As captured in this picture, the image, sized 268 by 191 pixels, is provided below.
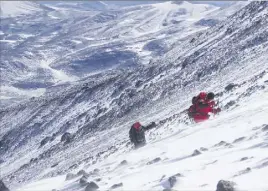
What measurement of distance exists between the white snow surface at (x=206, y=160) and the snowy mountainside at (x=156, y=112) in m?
0.10

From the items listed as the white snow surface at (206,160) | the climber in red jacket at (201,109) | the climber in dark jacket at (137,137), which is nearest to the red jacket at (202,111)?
the climber in red jacket at (201,109)

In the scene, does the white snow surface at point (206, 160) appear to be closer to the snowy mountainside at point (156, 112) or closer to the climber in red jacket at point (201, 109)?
the snowy mountainside at point (156, 112)

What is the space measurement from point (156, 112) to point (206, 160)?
40330mm

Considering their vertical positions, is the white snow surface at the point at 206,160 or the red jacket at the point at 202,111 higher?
the white snow surface at the point at 206,160

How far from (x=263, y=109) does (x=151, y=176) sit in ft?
31.6

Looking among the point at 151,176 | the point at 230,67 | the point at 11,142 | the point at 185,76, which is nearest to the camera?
the point at 151,176

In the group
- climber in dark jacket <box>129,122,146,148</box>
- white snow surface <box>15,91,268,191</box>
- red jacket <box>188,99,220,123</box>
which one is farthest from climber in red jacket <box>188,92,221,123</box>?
climber in dark jacket <box>129,122,146,148</box>

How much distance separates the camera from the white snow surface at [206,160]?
51.1ft

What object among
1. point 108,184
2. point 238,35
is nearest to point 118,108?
point 238,35

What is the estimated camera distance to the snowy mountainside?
80.3ft

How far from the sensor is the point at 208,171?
658 inches

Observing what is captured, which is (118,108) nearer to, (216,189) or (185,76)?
(185,76)

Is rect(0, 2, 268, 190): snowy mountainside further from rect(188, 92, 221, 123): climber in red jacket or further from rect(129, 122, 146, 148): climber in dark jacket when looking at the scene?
rect(188, 92, 221, 123): climber in red jacket

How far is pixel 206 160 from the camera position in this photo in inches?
725
